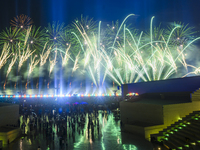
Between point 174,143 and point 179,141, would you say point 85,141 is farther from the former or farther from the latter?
point 179,141

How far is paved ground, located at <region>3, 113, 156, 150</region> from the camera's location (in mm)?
14562

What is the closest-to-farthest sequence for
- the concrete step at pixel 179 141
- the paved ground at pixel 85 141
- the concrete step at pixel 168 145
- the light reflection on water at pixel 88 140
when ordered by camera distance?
the concrete step at pixel 179 141 < the concrete step at pixel 168 145 < the paved ground at pixel 85 141 < the light reflection on water at pixel 88 140

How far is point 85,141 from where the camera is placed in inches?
633

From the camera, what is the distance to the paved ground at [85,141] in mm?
14562

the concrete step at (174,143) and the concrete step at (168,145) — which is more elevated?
the concrete step at (174,143)

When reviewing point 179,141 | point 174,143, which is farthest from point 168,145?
point 179,141

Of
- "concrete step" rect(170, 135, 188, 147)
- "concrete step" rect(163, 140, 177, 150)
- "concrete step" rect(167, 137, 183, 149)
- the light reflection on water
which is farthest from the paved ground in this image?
"concrete step" rect(170, 135, 188, 147)

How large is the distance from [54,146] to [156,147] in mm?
7486

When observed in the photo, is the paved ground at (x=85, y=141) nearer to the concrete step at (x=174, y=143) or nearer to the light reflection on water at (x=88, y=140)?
the light reflection on water at (x=88, y=140)

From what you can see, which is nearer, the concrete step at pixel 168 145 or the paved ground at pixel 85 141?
the concrete step at pixel 168 145

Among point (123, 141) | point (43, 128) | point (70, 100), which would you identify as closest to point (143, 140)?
point (123, 141)

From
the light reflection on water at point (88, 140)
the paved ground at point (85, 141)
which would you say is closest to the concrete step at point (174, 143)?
the paved ground at point (85, 141)

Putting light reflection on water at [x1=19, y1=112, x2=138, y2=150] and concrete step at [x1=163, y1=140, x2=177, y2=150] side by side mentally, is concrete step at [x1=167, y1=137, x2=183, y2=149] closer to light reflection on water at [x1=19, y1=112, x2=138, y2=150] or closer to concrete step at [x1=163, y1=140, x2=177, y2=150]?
concrete step at [x1=163, y1=140, x2=177, y2=150]

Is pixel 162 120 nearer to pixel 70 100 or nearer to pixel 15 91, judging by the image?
pixel 70 100
